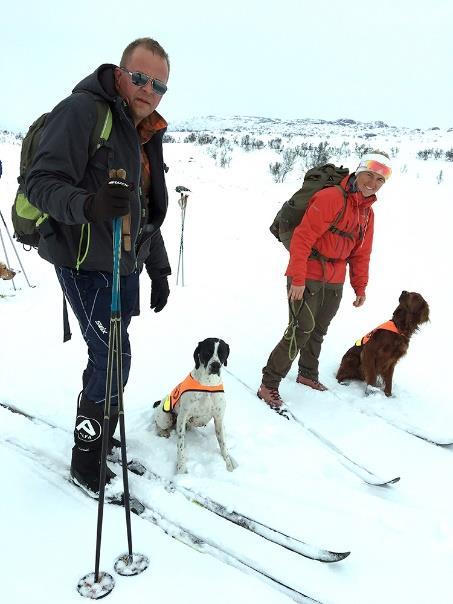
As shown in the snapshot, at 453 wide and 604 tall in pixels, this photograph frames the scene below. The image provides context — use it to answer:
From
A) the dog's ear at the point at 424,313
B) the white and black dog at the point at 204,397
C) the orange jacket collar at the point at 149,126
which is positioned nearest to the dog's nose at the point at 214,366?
the white and black dog at the point at 204,397

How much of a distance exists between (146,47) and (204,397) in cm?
210

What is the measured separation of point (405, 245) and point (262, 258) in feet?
10.6

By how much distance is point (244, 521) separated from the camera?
2.46 metres

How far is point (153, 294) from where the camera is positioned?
3.02 m

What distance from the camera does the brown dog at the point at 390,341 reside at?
3.97 metres

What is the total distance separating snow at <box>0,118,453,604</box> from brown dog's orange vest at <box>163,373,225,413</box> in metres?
0.30

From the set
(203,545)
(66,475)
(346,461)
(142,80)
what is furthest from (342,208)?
(66,475)

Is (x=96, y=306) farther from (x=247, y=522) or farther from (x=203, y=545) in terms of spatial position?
(x=247, y=522)

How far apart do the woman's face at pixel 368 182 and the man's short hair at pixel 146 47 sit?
77.3 inches

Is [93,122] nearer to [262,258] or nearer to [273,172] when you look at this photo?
[262,258]

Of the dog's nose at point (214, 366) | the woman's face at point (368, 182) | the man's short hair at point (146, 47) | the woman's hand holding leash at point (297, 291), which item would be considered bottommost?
the dog's nose at point (214, 366)

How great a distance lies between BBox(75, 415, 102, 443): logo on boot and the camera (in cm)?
247

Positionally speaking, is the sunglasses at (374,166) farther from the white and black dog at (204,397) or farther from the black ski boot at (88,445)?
the black ski boot at (88,445)

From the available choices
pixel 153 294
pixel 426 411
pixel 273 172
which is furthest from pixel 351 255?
pixel 273 172
